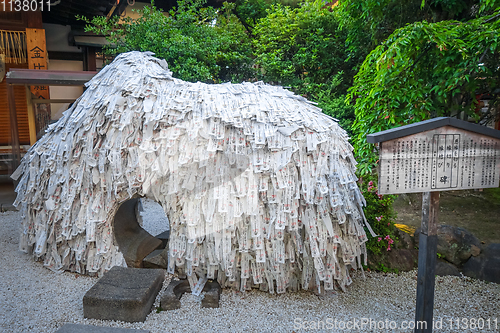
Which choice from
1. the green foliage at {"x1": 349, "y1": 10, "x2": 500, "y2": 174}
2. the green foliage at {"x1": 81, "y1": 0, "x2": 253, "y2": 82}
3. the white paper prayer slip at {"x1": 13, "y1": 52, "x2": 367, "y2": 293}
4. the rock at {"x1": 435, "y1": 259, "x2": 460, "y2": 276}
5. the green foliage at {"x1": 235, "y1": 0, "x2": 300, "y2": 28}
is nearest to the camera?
the white paper prayer slip at {"x1": 13, "y1": 52, "x2": 367, "y2": 293}

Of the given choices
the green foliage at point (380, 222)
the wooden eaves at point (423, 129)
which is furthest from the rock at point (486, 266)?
the wooden eaves at point (423, 129)

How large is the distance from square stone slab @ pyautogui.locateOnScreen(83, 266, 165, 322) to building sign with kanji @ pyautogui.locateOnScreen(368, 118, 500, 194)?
273 cm

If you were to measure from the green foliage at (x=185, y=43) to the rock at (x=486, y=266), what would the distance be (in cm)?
654

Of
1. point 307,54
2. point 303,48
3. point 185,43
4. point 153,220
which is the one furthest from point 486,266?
point 185,43

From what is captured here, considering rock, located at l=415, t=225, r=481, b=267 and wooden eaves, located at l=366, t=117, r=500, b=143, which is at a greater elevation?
wooden eaves, located at l=366, t=117, r=500, b=143

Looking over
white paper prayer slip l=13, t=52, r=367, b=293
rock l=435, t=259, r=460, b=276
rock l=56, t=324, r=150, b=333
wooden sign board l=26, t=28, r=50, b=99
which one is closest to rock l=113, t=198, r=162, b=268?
white paper prayer slip l=13, t=52, r=367, b=293

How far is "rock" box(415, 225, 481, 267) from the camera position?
495cm

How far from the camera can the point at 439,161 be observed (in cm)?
304

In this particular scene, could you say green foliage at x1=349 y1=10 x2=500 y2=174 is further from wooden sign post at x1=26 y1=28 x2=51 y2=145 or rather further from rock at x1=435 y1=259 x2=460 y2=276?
wooden sign post at x1=26 y1=28 x2=51 y2=145

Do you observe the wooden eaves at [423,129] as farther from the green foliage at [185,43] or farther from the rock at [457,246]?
the green foliage at [185,43]

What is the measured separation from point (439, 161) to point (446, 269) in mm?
2646

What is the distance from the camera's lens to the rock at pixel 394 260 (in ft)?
16.3

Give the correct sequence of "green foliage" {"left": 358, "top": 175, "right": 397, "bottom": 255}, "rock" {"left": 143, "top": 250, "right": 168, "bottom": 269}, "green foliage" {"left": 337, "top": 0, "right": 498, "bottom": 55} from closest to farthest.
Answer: "rock" {"left": 143, "top": 250, "right": 168, "bottom": 269} → "green foliage" {"left": 358, "top": 175, "right": 397, "bottom": 255} → "green foliage" {"left": 337, "top": 0, "right": 498, "bottom": 55}

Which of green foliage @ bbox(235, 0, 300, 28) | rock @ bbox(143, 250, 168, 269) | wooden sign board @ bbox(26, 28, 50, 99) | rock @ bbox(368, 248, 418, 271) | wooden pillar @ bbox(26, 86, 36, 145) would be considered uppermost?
green foliage @ bbox(235, 0, 300, 28)
